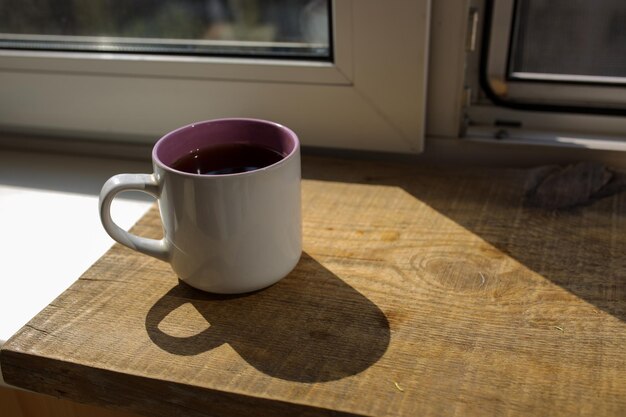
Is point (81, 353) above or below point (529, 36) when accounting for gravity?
below

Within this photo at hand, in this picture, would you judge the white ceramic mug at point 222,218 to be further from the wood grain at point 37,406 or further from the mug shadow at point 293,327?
the wood grain at point 37,406

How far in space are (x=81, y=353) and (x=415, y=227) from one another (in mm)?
300

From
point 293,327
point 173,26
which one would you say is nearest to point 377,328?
point 293,327

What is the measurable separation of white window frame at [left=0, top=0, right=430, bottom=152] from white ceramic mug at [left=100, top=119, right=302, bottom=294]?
0.19 meters

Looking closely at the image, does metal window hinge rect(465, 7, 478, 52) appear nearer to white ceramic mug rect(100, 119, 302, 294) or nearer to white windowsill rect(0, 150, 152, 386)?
white ceramic mug rect(100, 119, 302, 294)

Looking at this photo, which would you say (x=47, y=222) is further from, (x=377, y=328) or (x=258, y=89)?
(x=377, y=328)

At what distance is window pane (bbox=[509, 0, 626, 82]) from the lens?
63 cm

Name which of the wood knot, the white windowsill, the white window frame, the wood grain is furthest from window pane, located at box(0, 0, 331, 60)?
the wood grain

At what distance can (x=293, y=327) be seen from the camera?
476 millimetres

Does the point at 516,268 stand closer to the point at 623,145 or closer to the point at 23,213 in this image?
the point at 623,145

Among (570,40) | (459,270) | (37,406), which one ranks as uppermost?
(570,40)

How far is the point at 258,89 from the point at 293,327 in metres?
0.33

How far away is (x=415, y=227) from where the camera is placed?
0.59 m

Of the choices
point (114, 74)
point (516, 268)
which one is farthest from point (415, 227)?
point (114, 74)
